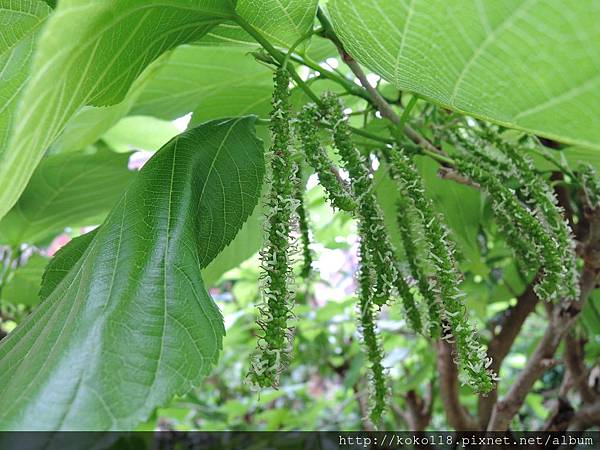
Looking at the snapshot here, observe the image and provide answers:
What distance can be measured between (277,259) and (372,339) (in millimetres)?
171

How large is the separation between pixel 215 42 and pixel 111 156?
345 millimetres

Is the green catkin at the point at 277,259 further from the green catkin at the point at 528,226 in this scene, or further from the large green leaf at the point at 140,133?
the large green leaf at the point at 140,133

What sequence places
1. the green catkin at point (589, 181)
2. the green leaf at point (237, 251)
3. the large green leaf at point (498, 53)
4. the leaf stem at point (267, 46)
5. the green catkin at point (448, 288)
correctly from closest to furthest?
the large green leaf at point (498, 53) → the green catkin at point (448, 288) → the leaf stem at point (267, 46) → the green catkin at point (589, 181) → the green leaf at point (237, 251)

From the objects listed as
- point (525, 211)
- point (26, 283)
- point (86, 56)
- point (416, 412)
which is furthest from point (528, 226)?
point (416, 412)

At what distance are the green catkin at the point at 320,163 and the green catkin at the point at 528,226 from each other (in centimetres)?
14

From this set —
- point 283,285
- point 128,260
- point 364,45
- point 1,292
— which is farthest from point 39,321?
point 1,292

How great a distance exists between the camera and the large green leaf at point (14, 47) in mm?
543

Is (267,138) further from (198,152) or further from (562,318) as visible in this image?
(562,318)

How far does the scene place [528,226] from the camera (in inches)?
22.0

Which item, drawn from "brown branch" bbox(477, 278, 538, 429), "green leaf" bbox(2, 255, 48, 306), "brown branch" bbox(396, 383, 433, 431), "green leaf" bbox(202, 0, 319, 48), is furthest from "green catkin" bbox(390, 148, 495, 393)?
"brown branch" bbox(396, 383, 433, 431)

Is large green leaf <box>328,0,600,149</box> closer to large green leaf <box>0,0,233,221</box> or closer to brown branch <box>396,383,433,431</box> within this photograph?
large green leaf <box>0,0,233,221</box>

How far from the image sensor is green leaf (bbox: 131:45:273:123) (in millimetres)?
750

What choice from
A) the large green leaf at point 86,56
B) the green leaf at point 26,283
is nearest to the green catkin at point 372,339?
the large green leaf at point 86,56

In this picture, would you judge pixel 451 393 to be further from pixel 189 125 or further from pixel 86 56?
pixel 86 56
